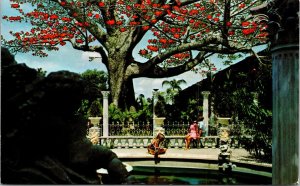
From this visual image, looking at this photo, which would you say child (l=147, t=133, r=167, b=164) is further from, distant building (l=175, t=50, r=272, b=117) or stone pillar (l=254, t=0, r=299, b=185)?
stone pillar (l=254, t=0, r=299, b=185)

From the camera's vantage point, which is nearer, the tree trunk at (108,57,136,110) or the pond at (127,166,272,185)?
the pond at (127,166,272,185)

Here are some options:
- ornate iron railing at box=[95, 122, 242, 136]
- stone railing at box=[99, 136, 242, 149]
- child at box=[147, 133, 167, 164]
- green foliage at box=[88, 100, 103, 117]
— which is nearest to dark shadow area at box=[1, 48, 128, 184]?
child at box=[147, 133, 167, 164]

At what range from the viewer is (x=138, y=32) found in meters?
14.7

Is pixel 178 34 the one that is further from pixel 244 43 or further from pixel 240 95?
pixel 240 95

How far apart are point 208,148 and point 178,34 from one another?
391 centimetres

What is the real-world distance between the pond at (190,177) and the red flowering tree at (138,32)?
183 inches

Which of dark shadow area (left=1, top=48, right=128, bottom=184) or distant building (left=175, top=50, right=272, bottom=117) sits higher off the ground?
distant building (left=175, top=50, right=272, bottom=117)

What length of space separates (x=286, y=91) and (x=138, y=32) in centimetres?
1160

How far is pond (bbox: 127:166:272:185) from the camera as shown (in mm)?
6761

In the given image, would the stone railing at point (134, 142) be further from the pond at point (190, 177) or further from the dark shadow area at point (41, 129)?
the dark shadow area at point (41, 129)

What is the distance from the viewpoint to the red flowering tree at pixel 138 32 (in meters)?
12.1

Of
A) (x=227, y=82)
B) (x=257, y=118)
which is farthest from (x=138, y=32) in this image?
(x=257, y=118)

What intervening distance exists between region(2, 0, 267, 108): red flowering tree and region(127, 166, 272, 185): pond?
464 cm

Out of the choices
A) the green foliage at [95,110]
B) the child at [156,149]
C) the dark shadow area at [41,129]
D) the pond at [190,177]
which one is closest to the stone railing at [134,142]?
the green foliage at [95,110]
